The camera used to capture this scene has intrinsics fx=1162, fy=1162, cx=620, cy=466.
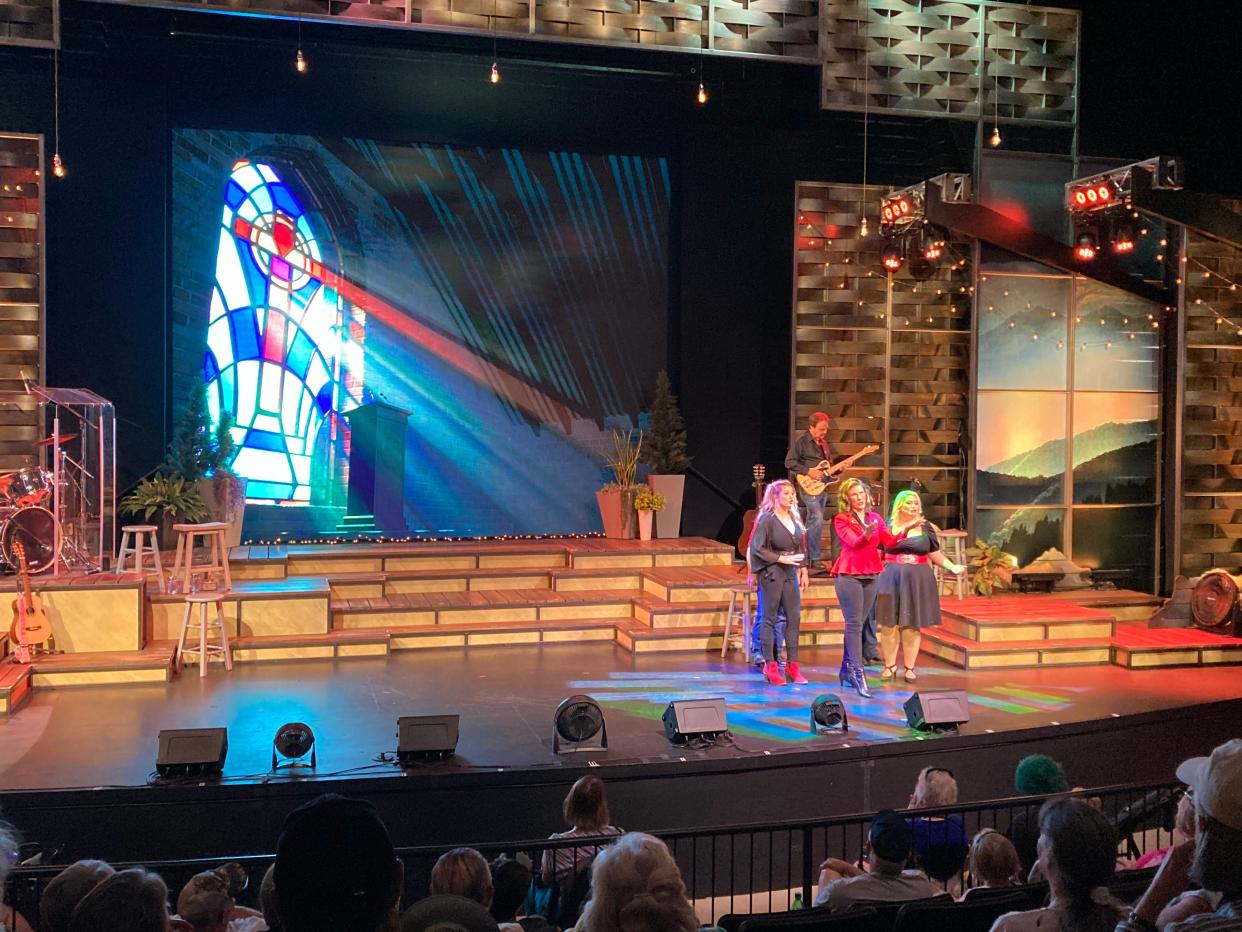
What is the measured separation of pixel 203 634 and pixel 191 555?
0.70 meters

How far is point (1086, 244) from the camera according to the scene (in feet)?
36.9

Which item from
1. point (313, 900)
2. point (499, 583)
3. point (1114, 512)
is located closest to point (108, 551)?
point (499, 583)

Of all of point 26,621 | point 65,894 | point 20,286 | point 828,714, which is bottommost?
point 828,714

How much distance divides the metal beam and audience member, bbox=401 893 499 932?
33.7 ft

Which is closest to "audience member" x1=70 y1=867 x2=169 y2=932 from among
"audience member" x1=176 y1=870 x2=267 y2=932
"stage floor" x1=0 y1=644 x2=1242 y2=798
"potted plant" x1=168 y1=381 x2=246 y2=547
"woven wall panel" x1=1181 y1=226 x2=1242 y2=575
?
"audience member" x1=176 y1=870 x2=267 y2=932

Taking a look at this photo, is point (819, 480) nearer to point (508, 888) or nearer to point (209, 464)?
point (209, 464)

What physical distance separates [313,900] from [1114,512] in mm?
11869

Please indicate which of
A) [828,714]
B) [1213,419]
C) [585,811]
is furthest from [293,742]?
[1213,419]

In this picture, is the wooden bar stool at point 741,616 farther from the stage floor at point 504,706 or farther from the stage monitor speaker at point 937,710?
the stage monitor speaker at point 937,710

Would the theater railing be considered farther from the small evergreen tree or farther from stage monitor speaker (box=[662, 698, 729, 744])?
the small evergreen tree

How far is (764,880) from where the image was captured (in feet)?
19.5

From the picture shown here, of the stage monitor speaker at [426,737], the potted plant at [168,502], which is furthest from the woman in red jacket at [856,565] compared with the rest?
the potted plant at [168,502]

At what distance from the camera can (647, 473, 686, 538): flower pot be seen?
11.6 meters

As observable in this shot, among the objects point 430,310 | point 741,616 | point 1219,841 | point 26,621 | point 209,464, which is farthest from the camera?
point 430,310
